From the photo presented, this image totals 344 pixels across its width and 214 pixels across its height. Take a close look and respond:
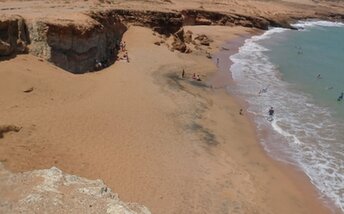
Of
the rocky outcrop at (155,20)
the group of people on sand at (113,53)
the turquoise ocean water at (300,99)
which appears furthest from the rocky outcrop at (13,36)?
the rocky outcrop at (155,20)

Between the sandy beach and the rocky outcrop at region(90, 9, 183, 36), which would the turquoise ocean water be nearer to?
the sandy beach

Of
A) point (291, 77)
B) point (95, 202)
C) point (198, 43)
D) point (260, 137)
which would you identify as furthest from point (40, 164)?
point (198, 43)

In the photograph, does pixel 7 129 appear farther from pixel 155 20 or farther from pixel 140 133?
pixel 155 20

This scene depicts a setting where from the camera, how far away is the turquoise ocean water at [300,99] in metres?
22.0

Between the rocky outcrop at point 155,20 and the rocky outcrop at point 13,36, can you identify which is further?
the rocky outcrop at point 155,20

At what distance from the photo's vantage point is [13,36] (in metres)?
24.2

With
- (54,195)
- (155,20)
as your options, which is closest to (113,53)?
(155,20)

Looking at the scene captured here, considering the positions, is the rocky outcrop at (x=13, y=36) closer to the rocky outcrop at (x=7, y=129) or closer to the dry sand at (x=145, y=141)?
the dry sand at (x=145, y=141)

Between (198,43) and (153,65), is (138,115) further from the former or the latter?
(198,43)

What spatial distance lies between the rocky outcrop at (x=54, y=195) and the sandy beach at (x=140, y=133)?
0.20m

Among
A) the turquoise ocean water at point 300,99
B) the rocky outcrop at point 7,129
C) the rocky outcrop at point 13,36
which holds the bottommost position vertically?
the turquoise ocean water at point 300,99

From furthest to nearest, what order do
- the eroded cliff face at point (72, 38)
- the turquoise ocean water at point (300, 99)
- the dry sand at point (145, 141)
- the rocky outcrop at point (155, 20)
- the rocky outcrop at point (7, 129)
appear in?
the rocky outcrop at point (155, 20) → the eroded cliff face at point (72, 38) → the turquoise ocean water at point (300, 99) → the rocky outcrop at point (7, 129) → the dry sand at point (145, 141)

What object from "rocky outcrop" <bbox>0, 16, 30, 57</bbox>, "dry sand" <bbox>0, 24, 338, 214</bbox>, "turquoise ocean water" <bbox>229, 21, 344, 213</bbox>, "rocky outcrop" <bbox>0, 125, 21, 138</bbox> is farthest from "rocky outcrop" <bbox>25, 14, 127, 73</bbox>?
"turquoise ocean water" <bbox>229, 21, 344, 213</bbox>

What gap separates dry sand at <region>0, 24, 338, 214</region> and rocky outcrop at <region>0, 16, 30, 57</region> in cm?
71
